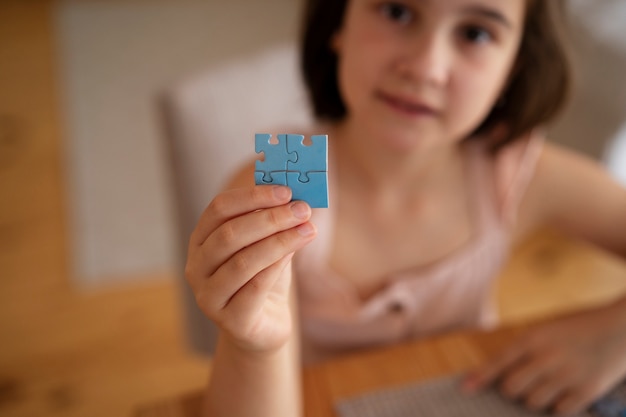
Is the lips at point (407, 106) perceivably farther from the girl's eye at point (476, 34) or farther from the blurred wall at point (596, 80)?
the blurred wall at point (596, 80)

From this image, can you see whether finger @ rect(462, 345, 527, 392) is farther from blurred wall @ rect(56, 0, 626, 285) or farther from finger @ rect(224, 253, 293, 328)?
blurred wall @ rect(56, 0, 626, 285)

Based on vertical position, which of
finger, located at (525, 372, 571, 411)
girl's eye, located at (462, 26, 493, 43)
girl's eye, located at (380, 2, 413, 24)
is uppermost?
girl's eye, located at (380, 2, 413, 24)

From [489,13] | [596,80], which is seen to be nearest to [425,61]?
[489,13]

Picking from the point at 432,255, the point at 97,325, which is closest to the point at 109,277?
the point at 97,325

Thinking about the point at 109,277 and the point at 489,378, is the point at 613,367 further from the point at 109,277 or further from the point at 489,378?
the point at 109,277

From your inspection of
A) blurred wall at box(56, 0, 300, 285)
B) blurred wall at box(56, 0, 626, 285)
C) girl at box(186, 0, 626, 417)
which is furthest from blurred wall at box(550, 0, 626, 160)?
blurred wall at box(56, 0, 300, 285)

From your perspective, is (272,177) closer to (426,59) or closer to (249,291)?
(249,291)
